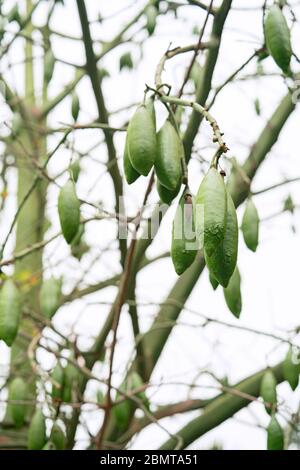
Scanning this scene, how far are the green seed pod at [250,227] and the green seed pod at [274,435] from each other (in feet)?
1.22

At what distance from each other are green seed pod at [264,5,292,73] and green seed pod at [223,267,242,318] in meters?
0.27

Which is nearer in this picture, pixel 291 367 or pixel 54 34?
pixel 291 367

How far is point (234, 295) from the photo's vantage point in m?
0.96

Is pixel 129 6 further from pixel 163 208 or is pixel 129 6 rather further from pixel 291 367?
pixel 291 367

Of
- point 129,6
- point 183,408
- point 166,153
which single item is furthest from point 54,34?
point 166,153

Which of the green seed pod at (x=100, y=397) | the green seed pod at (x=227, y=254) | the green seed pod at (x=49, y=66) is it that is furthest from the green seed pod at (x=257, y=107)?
the green seed pod at (x=227, y=254)

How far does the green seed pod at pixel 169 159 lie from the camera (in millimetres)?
719

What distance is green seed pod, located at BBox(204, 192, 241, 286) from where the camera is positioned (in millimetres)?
644

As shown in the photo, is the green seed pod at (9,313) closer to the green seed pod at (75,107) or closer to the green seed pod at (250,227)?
the green seed pod at (250,227)

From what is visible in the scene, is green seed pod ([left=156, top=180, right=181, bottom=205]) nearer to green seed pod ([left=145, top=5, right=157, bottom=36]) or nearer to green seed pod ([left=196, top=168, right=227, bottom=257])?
green seed pod ([left=196, top=168, right=227, bottom=257])

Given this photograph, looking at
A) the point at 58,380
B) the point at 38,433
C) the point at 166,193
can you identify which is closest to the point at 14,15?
the point at 58,380

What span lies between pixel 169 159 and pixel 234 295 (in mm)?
295
